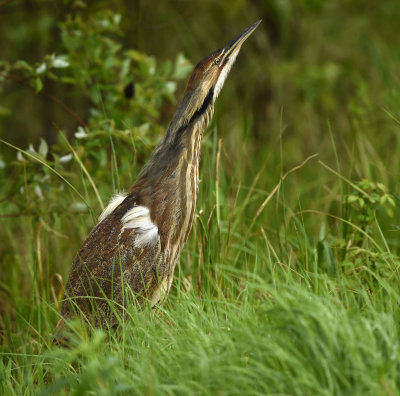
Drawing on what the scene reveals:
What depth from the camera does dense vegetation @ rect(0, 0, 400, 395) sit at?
2.02m

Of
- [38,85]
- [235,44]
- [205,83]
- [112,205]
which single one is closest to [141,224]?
[112,205]

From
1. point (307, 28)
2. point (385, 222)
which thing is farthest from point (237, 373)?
point (307, 28)

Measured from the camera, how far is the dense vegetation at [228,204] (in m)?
2.02

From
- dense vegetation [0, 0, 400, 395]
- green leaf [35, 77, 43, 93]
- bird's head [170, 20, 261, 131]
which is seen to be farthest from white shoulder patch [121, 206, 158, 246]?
green leaf [35, 77, 43, 93]

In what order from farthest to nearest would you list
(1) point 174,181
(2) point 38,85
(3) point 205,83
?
(2) point 38,85 < (3) point 205,83 < (1) point 174,181

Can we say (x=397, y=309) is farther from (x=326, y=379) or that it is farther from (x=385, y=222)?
(x=385, y=222)

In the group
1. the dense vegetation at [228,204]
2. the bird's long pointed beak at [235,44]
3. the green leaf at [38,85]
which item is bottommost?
the dense vegetation at [228,204]

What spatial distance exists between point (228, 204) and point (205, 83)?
77cm

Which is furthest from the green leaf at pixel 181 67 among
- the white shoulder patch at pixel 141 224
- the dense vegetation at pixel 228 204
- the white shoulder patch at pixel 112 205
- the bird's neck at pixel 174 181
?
the white shoulder patch at pixel 141 224

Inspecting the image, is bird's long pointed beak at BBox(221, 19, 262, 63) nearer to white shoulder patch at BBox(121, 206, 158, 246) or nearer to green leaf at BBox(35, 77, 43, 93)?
white shoulder patch at BBox(121, 206, 158, 246)

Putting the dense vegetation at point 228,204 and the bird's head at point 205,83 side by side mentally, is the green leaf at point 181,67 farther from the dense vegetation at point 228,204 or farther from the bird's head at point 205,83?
the bird's head at point 205,83

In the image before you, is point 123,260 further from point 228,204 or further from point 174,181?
point 228,204

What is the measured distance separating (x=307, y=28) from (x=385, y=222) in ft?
13.3

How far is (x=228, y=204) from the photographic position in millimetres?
3719
